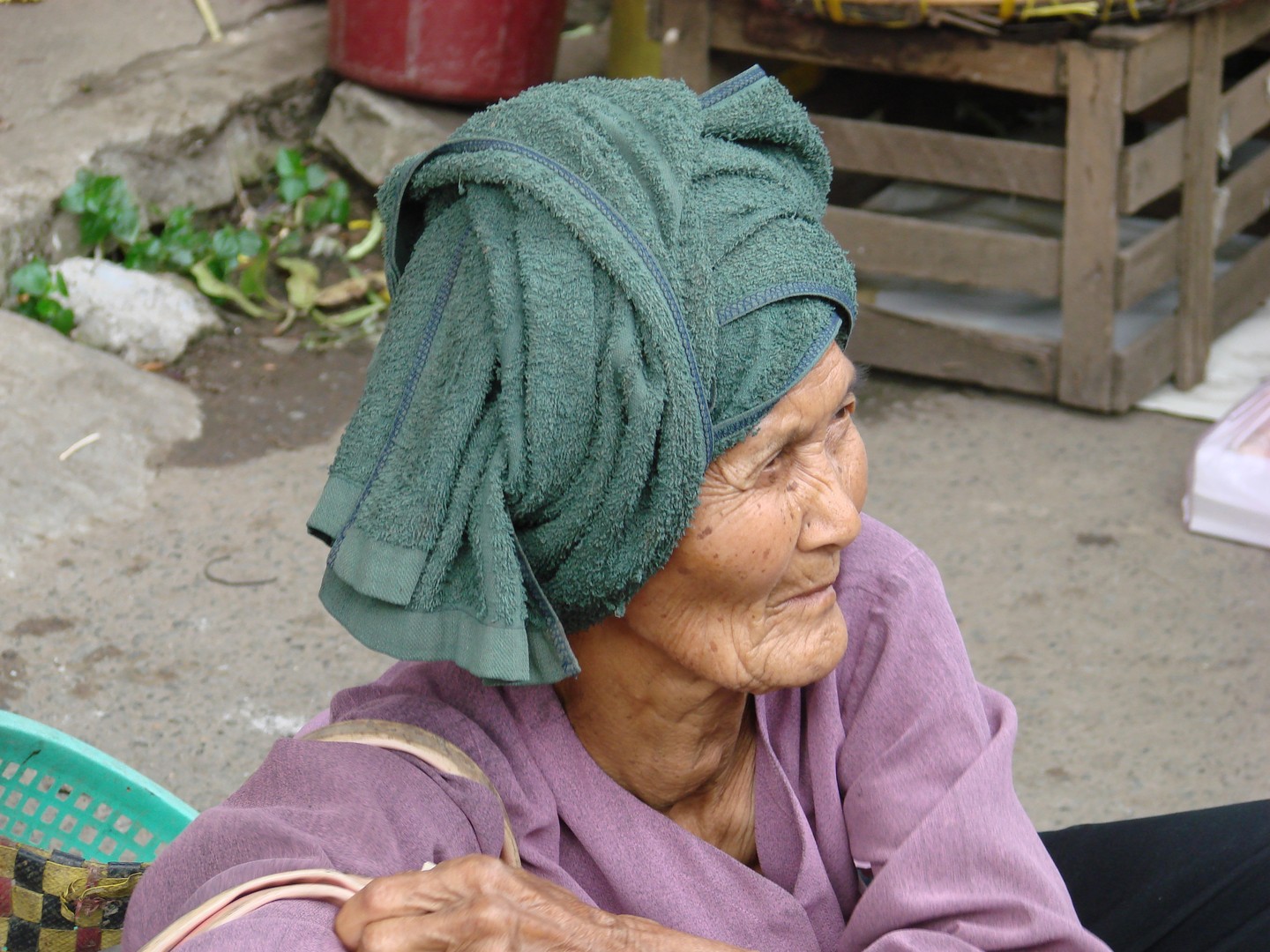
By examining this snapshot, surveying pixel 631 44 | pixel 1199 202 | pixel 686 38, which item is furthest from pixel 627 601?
pixel 631 44

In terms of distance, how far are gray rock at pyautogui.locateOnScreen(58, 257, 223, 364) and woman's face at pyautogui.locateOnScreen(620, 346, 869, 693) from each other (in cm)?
307

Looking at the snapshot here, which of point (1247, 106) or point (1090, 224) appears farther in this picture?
point (1247, 106)

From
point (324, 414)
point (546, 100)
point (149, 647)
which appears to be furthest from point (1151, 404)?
point (546, 100)

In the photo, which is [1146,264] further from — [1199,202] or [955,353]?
[955,353]

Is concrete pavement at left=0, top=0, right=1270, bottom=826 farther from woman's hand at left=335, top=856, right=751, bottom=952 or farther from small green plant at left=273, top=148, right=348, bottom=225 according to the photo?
woman's hand at left=335, top=856, right=751, bottom=952

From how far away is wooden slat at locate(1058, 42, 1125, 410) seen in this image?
376 cm

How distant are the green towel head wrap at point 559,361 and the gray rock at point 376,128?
12.2 ft

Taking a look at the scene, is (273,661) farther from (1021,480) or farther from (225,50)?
(225,50)

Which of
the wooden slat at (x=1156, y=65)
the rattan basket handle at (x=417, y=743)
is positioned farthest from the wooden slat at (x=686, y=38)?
the rattan basket handle at (x=417, y=743)

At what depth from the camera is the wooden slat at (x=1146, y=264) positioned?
400 cm

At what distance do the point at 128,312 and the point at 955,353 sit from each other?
249cm

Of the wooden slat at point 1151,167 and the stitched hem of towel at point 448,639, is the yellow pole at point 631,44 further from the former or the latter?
the stitched hem of towel at point 448,639

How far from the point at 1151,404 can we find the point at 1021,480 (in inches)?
25.7

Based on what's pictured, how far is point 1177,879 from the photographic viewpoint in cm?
169
